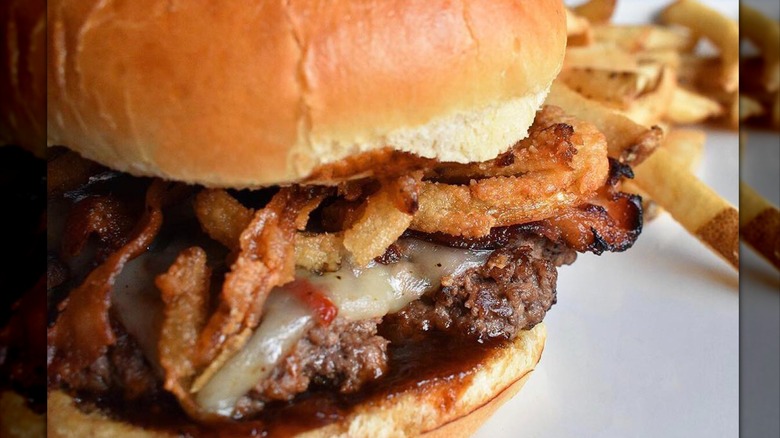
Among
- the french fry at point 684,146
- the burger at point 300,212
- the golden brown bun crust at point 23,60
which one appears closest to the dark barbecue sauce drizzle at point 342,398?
the burger at point 300,212

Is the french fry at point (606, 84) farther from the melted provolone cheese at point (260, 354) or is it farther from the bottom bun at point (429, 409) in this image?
the melted provolone cheese at point (260, 354)

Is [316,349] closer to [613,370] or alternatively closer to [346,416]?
[346,416]

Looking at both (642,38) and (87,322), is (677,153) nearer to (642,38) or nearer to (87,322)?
(642,38)

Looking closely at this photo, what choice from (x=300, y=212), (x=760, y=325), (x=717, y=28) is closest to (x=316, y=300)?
(x=300, y=212)

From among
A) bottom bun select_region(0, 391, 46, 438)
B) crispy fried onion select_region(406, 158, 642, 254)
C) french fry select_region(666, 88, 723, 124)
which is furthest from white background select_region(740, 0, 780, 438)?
bottom bun select_region(0, 391, 46, 438)

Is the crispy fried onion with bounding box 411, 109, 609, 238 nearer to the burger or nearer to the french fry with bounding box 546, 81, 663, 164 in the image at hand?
the burger

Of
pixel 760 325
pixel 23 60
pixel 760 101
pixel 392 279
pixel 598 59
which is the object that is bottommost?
pixel 760 325

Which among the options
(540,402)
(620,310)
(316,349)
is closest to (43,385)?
(316,349)
